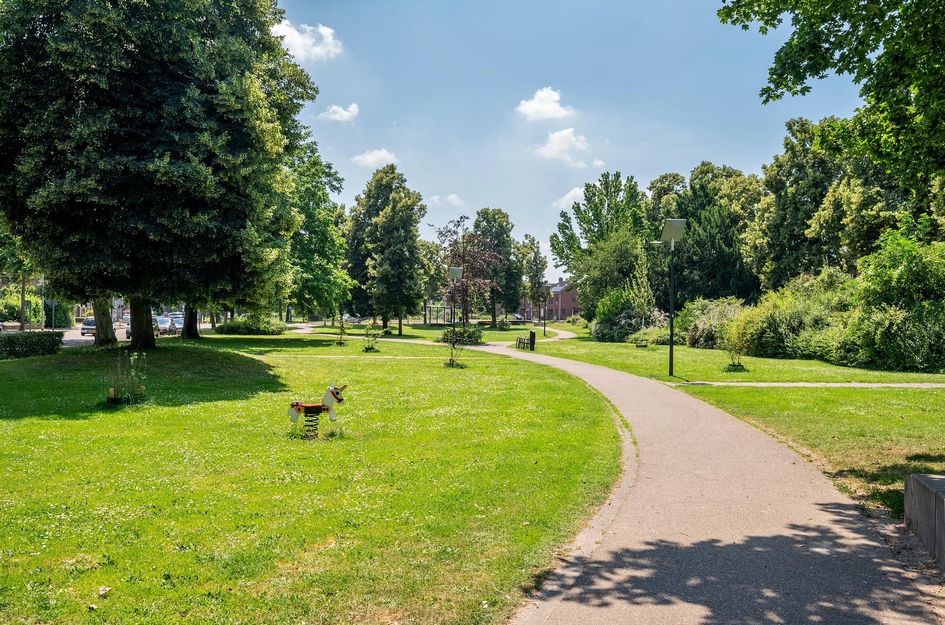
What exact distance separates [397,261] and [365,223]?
27.6 feet

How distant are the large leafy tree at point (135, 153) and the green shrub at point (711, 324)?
23739 mm

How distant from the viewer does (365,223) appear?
53.4 m

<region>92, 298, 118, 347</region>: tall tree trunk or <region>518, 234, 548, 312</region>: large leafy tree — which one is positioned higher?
<region>518, 234, 548, 312</region>: large leafy tree

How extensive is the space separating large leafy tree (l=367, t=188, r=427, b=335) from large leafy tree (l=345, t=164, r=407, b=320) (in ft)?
3.82

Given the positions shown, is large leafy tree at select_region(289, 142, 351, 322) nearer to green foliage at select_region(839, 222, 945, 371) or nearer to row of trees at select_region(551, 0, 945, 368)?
row of trees at select_region(551, 0, 945, 368)

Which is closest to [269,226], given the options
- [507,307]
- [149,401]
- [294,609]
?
[149,401]

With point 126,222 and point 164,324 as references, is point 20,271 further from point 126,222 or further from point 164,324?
point 164,324

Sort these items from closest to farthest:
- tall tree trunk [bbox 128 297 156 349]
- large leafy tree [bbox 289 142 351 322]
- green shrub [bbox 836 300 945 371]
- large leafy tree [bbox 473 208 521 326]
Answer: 1. tall tree trunk [bbox 128 297 156 349]
2. green shrub [bbox 836 300 945 371]
3. large leafy tree [bbox 289 142 351 322]
4. large leafy tree [bbox 473 208 521 326]

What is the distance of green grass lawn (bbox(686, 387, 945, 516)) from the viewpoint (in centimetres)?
812

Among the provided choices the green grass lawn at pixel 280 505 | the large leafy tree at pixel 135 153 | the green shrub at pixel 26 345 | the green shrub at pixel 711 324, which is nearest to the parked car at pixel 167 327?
the green shrub at pixel 26 345

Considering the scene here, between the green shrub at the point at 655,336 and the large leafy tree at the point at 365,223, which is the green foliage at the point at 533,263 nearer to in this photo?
the large leafy tree at the point at 365,223

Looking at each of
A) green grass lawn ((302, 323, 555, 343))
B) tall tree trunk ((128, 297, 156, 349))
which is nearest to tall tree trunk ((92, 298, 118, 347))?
tall tree trunk ((128, 297, 156, 349))

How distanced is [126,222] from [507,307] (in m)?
61.8

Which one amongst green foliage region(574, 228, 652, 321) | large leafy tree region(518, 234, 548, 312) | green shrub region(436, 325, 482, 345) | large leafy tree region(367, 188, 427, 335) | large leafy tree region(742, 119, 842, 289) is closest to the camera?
green shrub region(436, 325, 482, 345)
